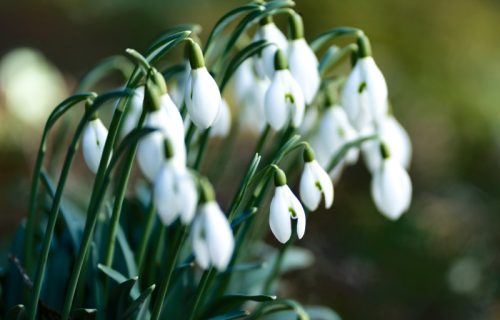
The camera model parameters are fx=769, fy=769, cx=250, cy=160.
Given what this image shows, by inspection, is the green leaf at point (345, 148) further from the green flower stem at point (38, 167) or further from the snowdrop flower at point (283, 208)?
the green flower stem at point (38, 167)

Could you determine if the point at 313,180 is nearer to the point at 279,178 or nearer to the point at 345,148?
the point at 279,178

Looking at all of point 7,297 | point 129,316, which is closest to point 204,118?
point 129,316

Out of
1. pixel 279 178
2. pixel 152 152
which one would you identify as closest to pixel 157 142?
pixel 152 152

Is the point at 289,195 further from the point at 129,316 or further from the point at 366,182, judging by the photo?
the point at 366,182

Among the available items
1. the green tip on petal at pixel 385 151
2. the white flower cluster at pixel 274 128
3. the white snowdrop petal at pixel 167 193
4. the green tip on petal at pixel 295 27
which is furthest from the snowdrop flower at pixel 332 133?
the white snowdrop petal at pixel 167 193

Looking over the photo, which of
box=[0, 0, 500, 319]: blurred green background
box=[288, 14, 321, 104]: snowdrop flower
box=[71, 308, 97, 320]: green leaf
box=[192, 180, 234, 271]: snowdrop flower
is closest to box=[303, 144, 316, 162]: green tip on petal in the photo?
box=[288, 14, 321, 104]: snowdrop flower
